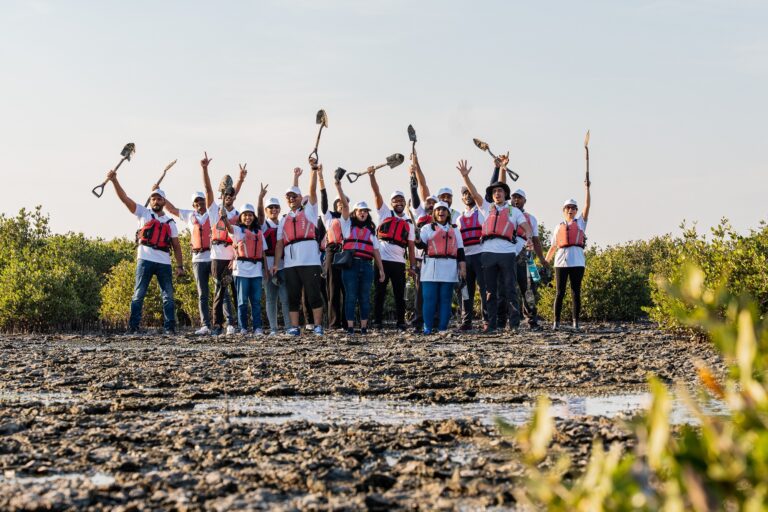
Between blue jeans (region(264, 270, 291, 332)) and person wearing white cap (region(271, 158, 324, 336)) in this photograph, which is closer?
person wearing white cap (region(271, 158, 324, 336))

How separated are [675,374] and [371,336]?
627 cm

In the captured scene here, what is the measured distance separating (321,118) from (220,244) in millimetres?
3297

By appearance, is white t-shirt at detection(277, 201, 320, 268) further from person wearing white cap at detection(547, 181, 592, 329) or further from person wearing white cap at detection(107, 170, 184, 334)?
person wearing white cap at detection(547, 181, 592, 329)

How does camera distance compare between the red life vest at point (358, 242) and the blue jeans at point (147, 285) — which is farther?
the blue jeans at point (147, 285)

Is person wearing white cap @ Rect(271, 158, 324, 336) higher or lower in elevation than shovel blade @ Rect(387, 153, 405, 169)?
lower

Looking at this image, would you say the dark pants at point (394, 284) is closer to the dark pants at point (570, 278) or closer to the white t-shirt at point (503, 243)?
the white t-shirt at point (503, 243)

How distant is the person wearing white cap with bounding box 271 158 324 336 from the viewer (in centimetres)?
1512

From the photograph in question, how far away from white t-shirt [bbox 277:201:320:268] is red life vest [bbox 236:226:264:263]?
0.38 meters

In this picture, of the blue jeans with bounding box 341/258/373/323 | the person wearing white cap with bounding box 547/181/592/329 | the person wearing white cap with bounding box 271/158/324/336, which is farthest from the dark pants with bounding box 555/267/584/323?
the person wearing white cap with bounding box 271/158/324/336

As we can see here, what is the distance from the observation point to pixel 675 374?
9.63m

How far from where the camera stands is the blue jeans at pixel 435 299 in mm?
15148

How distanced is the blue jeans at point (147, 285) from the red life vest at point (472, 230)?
4272 millimetres

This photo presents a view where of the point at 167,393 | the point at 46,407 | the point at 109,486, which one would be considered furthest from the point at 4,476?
the point at 167,393

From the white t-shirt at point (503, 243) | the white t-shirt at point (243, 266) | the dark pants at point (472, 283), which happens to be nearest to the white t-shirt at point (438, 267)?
the white t-shirt at point (503, 243)
